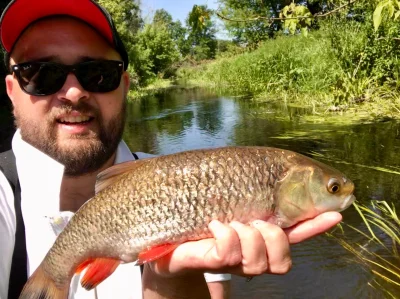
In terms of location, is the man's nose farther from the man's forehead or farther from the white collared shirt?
the white collared shirt

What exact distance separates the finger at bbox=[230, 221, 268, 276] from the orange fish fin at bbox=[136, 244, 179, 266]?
0.30 metres

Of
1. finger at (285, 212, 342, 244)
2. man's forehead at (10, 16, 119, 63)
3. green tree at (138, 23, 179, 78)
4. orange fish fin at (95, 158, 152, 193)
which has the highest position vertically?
green tree at (138, 23, 179, 78)

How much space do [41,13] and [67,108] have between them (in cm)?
59

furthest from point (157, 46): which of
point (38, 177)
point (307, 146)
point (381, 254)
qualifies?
point (38, 177)

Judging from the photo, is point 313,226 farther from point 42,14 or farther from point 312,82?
point 312,82

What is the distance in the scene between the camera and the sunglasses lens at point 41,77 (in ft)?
7.56

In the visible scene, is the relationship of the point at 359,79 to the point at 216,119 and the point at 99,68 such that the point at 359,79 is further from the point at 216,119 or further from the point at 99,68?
the point at 99,68

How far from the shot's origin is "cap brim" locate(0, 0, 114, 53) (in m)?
2.40

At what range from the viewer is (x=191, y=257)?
1.72m

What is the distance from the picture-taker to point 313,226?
175cm

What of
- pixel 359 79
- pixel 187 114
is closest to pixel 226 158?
pixel 359 79

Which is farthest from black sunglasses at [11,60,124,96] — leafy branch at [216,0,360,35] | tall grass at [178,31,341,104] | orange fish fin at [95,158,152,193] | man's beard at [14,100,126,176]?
tall grass at [178,31,341,104]

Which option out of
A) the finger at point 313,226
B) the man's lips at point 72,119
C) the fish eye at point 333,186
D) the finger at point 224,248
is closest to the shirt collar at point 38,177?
the man's lips at point 72,119

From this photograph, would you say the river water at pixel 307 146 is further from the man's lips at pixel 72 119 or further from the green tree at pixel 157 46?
the green tree at pixel 157 46
